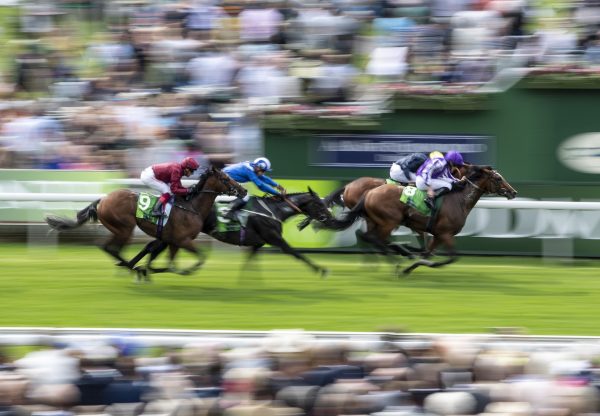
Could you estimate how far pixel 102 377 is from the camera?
6344 mm

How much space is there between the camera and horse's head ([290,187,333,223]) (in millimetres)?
12594

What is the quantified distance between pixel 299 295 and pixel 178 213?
150cm

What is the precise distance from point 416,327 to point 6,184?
642 centimetres

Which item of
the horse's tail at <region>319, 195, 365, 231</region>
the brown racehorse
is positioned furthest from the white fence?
the horse's tail at <region>319, 195, 365, 231</region>

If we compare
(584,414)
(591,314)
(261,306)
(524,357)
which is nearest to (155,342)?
(524,357)

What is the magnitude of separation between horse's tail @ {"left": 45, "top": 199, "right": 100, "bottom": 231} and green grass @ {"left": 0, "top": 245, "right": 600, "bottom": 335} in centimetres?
54

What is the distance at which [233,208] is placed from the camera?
1234 cm

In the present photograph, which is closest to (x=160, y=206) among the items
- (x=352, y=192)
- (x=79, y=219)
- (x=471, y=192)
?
(x=79, y=219)

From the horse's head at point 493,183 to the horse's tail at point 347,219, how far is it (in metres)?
1.32

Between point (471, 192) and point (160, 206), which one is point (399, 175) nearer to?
point (471, 192)

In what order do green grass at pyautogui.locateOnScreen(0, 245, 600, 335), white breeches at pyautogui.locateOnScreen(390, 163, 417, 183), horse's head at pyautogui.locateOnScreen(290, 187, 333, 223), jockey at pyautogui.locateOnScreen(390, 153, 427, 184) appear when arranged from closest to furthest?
green grass at pyautogui.locateOnScreen(0, 245, 600, 335), horse's head at pyautogui.locateOnScreen(290, 187, 333, 223), jockey at pyautogui.locateOnScreen(390, 153, 427, 184), white breeches at pyautogui.locateOnScreen(390, 163, 417, 183)

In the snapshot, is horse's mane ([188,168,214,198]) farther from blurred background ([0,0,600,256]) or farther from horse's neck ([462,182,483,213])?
horse's neck ([462,182,483,213])

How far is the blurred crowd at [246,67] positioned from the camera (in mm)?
14570

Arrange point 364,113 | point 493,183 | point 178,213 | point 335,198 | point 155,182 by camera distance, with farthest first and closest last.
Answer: point 364,113
point 335,198
point 493,183
point 155,182
point 178,213
